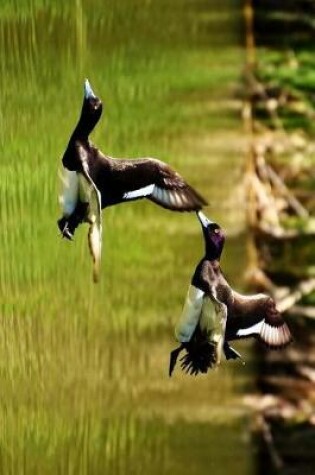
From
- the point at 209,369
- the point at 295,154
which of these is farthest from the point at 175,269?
the point at 295,154

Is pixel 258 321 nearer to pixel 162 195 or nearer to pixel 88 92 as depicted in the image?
pixel 162 195

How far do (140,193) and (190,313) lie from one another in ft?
0.46

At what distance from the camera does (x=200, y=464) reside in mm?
1131

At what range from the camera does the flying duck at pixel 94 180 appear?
0.70 meters

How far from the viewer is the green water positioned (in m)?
0.66

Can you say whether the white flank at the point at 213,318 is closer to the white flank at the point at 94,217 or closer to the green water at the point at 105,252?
the green water at the point at 105,252

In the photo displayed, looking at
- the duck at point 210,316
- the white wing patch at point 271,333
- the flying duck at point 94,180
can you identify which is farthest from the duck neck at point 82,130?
the white wing patch at point 271,333

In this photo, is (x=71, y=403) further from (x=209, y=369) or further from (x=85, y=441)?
(x=209, y=369)

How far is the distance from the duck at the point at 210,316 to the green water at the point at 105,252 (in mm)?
22

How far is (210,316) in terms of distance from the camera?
90 cm

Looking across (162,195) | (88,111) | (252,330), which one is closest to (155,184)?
(162,195)

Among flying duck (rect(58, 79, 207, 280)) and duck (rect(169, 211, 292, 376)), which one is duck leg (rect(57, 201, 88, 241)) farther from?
duck (rect(169, 211, 292, 376))

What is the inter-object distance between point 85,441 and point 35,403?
10 centimetres

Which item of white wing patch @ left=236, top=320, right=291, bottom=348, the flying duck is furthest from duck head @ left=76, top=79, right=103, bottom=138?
white wing patch @ left=236, top=320, right=291, bottom=348
